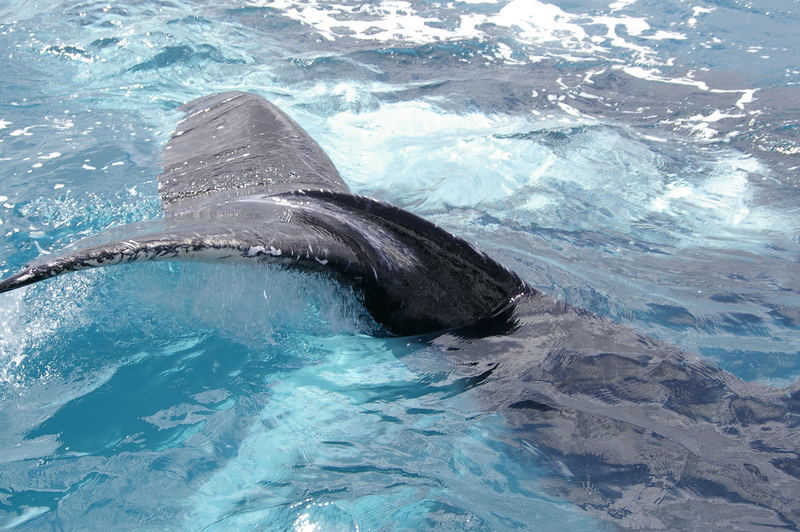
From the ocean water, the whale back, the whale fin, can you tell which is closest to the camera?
the whale fin

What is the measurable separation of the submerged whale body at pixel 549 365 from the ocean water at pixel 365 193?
0.18 m

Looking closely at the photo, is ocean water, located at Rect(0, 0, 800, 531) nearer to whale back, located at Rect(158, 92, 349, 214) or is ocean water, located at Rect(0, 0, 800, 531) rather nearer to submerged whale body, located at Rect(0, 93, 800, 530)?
submerged whale body, located at Rect(0, 93, 800, 530)

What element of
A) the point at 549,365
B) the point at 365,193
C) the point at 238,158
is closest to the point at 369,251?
the point at 549,365

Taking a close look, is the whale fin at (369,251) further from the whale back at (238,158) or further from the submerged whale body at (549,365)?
the whale back at (238,158)

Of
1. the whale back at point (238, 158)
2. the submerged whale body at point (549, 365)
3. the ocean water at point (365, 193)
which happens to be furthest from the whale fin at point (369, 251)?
the whale back at point (238, 158)

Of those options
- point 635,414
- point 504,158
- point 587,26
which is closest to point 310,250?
point 635,414

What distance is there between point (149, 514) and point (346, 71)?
Answer: 33.0 feet

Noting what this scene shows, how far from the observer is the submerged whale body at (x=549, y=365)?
116 inches

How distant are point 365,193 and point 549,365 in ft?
13.5

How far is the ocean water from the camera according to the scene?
310 cm

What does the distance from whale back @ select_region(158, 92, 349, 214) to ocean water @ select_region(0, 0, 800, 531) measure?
2.08ft

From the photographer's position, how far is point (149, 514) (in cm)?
286

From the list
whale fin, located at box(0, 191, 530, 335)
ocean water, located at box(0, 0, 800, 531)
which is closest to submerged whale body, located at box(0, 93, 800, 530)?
whale fin, located at box(0, 191, 530, 335)

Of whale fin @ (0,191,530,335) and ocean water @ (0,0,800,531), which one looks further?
ocean water @ (0,0,800,531)
